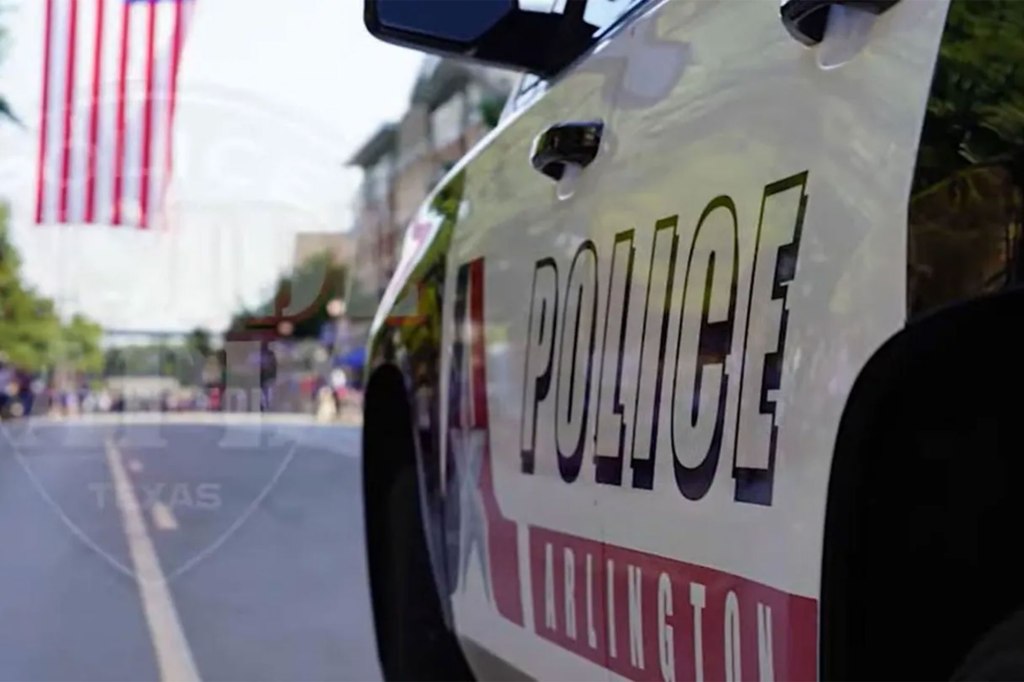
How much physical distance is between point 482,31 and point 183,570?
233 inches

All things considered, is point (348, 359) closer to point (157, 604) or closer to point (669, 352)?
point (157, 604)

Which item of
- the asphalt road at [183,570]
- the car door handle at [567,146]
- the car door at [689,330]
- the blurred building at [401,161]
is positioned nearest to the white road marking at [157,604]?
the asphalt road at [183,570]

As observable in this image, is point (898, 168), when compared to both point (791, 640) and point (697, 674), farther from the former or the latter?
point (697, 674)

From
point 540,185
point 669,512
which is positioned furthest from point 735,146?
point 540,185

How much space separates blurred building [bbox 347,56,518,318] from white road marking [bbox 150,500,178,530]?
6.01 meters

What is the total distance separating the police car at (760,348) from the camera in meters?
1.70

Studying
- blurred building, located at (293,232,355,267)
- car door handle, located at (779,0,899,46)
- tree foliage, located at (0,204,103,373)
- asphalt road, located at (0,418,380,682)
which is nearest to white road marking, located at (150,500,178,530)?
asphalt road, located at (0,418,380,682)

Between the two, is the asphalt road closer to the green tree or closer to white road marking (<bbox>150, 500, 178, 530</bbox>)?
white road marking (<bbox>150, 500, 178, 530</bbox>)

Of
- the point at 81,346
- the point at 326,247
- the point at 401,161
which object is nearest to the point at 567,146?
the point at 326,247

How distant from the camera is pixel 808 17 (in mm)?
1944

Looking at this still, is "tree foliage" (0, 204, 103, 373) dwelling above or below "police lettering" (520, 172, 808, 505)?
above

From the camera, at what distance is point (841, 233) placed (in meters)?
1.80

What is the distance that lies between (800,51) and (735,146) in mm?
169

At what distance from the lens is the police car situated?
1698 mm
